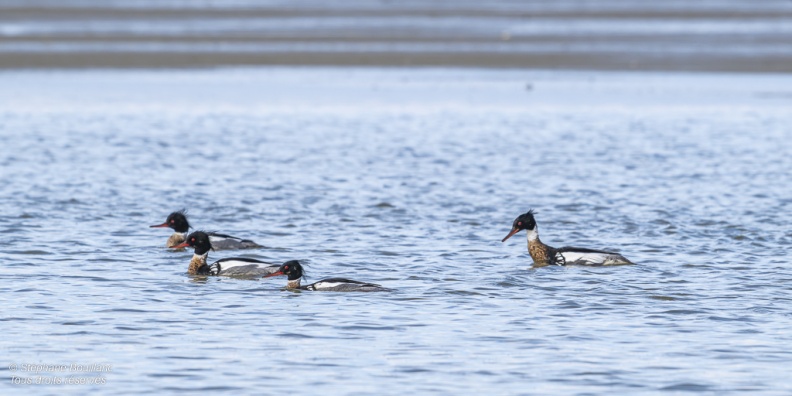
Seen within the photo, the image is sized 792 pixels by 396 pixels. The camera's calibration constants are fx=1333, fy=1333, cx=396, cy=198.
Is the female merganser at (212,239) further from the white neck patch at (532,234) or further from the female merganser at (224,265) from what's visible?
the white neck patch at (532,234)

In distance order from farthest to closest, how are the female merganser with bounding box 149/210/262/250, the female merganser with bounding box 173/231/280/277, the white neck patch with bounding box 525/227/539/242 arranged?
the female merganser with bounding box 149/210/262/250, the white neck patch with bounding box 525/227/539/242, the female merganser with bounding box 173/231/280/277

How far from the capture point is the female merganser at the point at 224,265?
49.1ft

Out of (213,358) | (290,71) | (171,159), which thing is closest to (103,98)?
(290,71)

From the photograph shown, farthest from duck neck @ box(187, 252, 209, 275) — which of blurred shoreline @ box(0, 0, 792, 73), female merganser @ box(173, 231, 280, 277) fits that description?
blurred shoreline @ box(0, 0, 792, 73)

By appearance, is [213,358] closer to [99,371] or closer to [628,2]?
[99,371]

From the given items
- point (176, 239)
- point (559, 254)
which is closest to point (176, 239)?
point (176, 239)

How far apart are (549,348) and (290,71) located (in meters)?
36.7

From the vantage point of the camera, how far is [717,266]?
1549 cm

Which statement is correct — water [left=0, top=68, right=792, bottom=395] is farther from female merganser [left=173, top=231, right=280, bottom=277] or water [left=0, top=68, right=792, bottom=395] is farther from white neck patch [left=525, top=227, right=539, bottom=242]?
white neck patch [left=525, top=227, right=539, bottom=242]

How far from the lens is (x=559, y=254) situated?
15.9 meters

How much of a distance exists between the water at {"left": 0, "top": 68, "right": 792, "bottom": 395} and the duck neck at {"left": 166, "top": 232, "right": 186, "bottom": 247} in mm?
363

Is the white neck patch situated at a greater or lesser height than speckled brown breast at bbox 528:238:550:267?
greater

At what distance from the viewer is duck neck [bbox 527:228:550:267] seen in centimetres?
1609

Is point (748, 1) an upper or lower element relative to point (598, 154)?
upper
